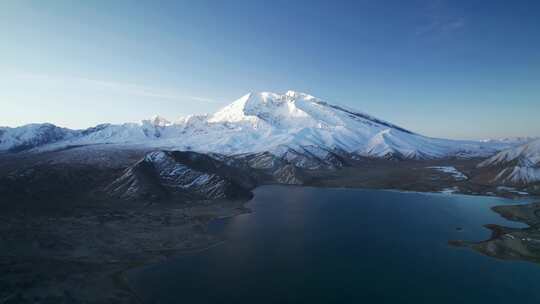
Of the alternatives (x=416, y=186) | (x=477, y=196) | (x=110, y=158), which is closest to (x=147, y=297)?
(x=477, y=196)

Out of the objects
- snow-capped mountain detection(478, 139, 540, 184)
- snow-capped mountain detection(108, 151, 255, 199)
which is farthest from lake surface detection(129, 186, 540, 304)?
snow-capped mountain detection(478, 139, 540, 184)

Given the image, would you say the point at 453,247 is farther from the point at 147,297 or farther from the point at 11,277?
the point at 11,277

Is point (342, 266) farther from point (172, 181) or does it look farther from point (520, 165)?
point (520, 165)

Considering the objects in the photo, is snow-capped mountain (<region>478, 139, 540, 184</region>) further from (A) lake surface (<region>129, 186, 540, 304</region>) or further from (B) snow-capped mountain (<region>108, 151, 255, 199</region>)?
(B) snow-capped mountain (<region>108, 151, 255, 199</region>)

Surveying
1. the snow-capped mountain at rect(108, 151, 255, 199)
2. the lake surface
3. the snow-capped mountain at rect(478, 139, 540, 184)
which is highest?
the snow-capped mountain at rect(478, 139, 540, 184)

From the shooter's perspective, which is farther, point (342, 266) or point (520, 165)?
point (520, 165)

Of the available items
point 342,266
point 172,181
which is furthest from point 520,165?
point 172,181
